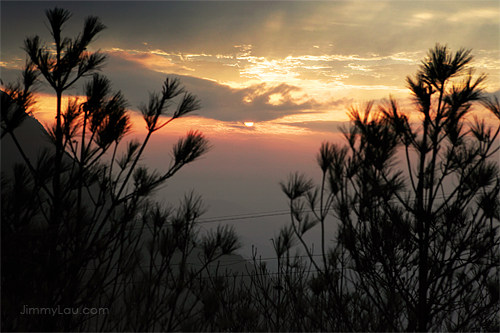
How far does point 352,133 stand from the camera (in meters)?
3.18

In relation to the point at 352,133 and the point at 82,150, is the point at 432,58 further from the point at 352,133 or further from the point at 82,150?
the point at 82,150

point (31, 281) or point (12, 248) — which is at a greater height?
point (12, 248)

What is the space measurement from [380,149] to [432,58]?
3.09ft

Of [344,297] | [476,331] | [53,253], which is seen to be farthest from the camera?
[344,297]

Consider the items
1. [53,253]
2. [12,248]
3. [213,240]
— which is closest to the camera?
[12,248]

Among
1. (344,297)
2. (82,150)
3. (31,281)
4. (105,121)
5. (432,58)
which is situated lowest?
(344,297)

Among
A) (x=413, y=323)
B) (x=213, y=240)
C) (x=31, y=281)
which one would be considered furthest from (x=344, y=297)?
(x=31, y=281)

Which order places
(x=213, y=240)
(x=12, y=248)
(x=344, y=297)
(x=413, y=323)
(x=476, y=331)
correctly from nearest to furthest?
(x=12, y=248) → (x=413, y=323) → (x=213, y=240) → (x=476, y=331) → (x=344, y=297)

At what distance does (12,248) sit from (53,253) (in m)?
0.36

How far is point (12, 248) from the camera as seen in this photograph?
8.84 feet

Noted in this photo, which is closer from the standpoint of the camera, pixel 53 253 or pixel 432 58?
pixel 53 253

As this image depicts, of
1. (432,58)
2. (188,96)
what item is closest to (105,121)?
(188,96)

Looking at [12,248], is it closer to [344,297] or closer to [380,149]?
[380,149]

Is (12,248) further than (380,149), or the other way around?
(380,149)
